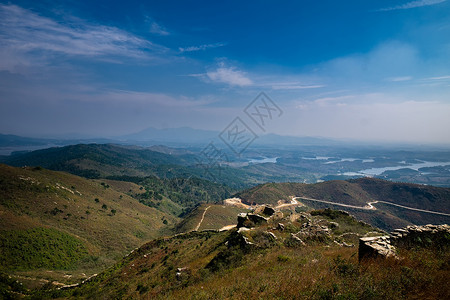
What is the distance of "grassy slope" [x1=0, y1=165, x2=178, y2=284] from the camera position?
34219 mm

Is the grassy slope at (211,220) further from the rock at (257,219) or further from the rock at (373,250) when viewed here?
the rock at (373,250)

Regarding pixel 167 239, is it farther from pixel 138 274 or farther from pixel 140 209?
pixel 140 209

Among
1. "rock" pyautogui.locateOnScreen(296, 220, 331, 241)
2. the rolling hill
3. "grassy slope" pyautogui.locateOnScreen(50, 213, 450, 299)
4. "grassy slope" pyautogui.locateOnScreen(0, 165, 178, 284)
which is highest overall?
"grassy slope" pyautogui.locateOnScreen(50, 213, 450, 299)

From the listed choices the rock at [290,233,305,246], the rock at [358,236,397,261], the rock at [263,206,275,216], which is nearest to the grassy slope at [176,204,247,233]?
the rock at [263,206,275,216]

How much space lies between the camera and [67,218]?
142 feet

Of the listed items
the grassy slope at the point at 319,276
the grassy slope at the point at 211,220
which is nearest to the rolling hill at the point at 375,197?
the grassy slope at the point at 211,220

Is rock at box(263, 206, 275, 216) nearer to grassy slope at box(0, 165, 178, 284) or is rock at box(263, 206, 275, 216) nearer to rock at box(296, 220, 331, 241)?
rock at box(296, 220, 331, 241)

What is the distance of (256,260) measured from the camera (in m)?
11.7

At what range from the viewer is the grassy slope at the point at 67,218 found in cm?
3422

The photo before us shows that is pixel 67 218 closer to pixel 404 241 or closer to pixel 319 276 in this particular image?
pixel 319 276

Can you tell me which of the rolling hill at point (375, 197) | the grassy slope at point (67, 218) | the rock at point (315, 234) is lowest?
the rolling hill at point (375, 197)

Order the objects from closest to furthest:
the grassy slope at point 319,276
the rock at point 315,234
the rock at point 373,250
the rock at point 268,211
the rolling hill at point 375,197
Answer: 1. the grassy slope at point 319,276
2. the rock at point 373,250
3. the rock at point 315,234
4. the rock at point 268,211
5. the rolling hill at point 375,197

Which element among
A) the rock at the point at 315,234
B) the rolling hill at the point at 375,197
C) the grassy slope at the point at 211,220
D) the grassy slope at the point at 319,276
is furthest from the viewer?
the rolling hill at the point at 375,197

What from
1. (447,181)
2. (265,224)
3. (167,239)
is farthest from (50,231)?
(447,181)
